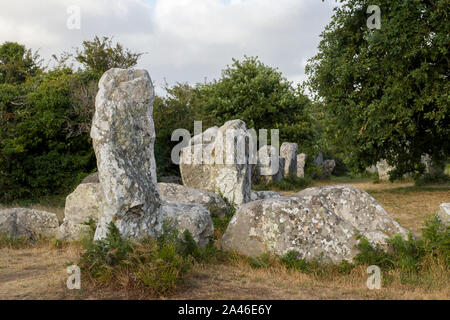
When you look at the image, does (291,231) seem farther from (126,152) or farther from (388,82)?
(388,82)

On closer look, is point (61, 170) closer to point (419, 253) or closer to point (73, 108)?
point (73, 108)

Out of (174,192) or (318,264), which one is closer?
(318,264)

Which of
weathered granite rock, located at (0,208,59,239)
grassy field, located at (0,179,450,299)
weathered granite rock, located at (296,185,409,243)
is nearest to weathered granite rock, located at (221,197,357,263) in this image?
grassy field, located at (0,179,450,299)

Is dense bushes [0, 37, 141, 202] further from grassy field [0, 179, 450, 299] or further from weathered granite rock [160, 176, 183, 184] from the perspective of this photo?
grassy field [0, 179, 450, 299]

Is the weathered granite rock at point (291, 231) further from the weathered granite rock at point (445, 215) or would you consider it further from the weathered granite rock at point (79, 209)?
the weathered granite rock at point (79, 209)

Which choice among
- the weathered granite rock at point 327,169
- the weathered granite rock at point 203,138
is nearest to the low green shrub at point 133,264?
the weathered granite rock at point 203,138

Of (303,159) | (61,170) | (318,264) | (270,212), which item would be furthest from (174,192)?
(303,159)

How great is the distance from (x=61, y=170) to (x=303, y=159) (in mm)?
18556

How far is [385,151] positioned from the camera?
18531 mm

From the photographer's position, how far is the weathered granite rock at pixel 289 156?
2767 cm

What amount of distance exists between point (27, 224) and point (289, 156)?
65.4ft

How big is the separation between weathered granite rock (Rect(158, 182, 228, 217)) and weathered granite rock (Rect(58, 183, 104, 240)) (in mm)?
1823

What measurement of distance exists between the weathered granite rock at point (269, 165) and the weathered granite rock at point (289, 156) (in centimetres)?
265
